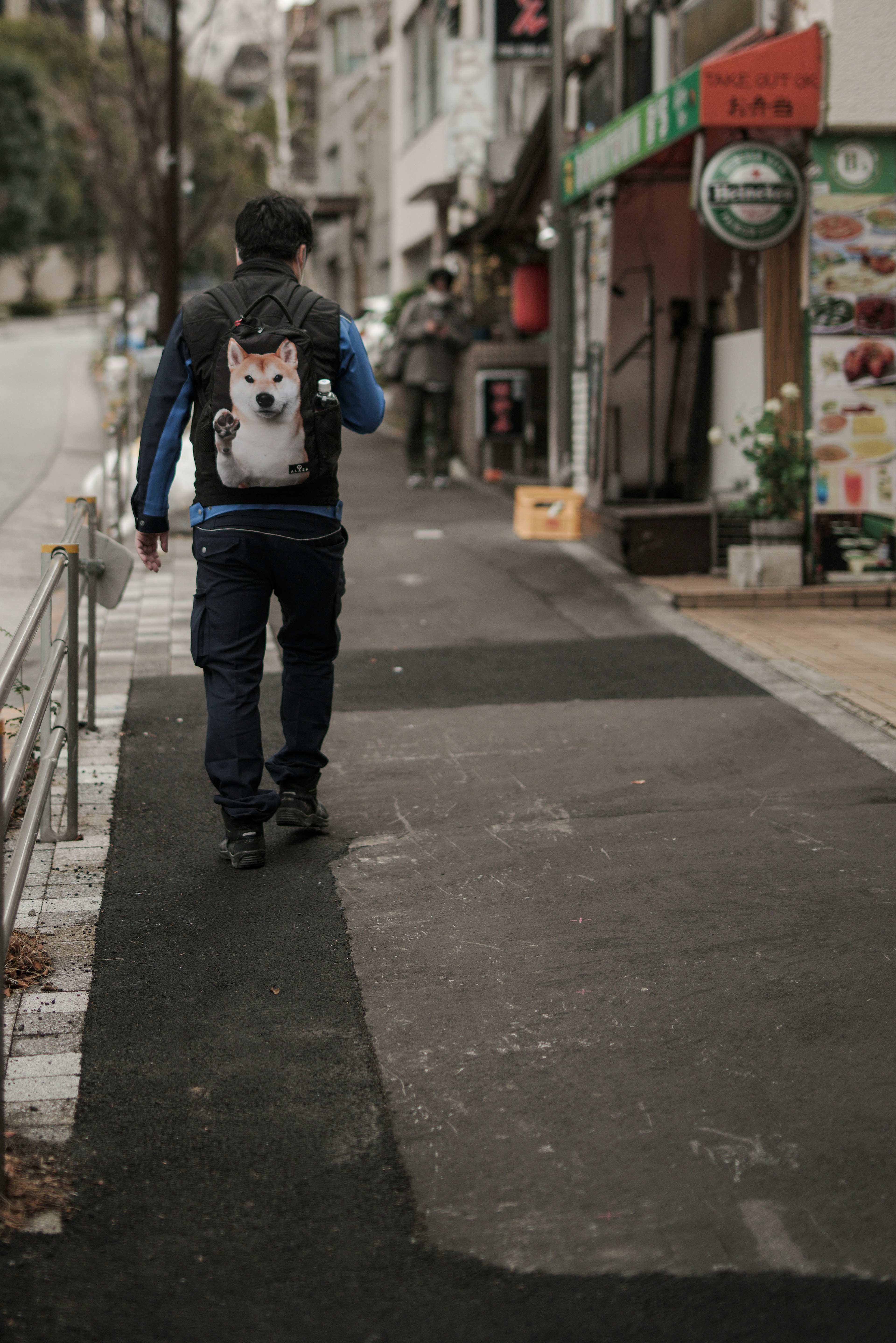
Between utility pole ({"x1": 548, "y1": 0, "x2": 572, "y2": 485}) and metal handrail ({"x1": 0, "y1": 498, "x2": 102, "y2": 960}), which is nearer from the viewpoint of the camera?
metal handrail ({"x1": 0, "y1": 498, "x2": 102, "y2": 960})

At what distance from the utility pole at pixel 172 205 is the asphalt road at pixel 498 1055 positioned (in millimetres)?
18295

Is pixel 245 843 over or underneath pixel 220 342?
underneath

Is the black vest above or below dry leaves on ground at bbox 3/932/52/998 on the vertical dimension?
above

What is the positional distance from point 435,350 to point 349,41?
3011cm

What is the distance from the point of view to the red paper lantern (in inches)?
655

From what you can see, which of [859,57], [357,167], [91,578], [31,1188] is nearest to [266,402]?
[91,578]

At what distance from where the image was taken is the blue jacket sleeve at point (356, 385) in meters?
4.59

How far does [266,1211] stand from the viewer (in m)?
2.72

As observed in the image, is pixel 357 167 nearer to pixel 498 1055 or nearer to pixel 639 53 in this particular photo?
pixel 639 53

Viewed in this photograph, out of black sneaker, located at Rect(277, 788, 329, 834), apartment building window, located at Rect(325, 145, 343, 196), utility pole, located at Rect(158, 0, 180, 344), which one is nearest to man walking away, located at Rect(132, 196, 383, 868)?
black sneaker, located at Rect(277, 788, 329, 834)

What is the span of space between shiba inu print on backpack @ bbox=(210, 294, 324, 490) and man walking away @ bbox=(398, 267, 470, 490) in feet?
33.5

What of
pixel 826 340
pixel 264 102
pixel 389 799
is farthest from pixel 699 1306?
pixel 264 102

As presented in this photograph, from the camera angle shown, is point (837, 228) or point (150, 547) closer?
point (150, 547)

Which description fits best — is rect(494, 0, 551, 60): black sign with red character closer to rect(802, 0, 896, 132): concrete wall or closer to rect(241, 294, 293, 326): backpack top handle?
rect(802, 0, 896, 132): concrete wall
